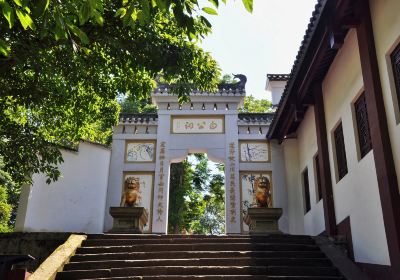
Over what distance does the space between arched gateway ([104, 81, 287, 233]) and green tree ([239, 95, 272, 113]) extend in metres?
8.72

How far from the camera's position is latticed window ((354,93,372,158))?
24.6 ft

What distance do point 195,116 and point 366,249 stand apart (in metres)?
7.77

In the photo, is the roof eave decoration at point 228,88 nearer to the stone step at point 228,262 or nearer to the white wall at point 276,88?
the white wall at point 276,88

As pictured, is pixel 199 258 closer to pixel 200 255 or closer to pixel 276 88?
pixel 200 255

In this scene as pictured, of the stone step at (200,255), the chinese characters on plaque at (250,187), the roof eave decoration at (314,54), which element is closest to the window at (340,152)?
the roof eave decoration at (314,54)

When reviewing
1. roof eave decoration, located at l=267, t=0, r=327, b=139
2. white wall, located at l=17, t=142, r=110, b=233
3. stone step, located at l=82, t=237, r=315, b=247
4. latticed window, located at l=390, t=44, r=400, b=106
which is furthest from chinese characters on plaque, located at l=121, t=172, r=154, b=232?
latticed window, located at l=390, t=44, r=400, b=106

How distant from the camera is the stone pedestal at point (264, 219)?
938 cm

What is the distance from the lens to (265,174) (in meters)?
13.2

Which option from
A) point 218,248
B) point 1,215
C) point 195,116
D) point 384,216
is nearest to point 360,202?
point 384,216

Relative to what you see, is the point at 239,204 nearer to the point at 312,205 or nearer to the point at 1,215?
the point at 312,205

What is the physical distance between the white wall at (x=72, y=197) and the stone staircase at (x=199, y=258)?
4.14 meters

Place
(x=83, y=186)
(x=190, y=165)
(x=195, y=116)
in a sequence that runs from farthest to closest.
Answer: (x=190, y=165)
(x=195, y=116)
(x=83, y=186)

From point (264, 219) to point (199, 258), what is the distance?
2.91 metres

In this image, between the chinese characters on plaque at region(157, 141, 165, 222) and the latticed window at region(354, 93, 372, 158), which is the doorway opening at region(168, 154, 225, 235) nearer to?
the chinese characters on plaque at region(157, 141, 165, 222)
